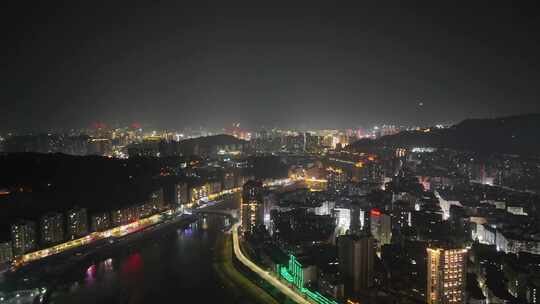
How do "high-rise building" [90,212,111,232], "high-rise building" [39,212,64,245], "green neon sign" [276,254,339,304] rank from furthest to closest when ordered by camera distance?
"high-rise building" [90,212,111,232], "high-rise building" [39,212,64,245], "green neon sign" [276,254,339,304]

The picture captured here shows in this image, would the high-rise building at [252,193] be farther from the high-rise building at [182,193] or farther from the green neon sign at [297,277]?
the green neon sign at [297,277]

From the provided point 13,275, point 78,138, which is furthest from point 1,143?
point 13,275

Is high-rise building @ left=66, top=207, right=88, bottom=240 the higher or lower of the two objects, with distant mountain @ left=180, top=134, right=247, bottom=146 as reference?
lower

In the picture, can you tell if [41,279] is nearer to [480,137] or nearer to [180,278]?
[180,278]

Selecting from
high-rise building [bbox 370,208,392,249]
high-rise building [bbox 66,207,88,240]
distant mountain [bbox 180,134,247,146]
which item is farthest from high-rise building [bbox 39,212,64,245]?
distant mountain [bbox 180,134,247,146]

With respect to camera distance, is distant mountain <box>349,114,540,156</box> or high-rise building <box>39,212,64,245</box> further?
distant mountain <box>349,114,540,156</box>

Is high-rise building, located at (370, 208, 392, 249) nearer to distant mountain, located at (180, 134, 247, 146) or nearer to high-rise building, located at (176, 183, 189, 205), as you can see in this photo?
high-rise building, located at (176, 183, 189, 205)

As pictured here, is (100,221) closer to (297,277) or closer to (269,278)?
(269,278)
